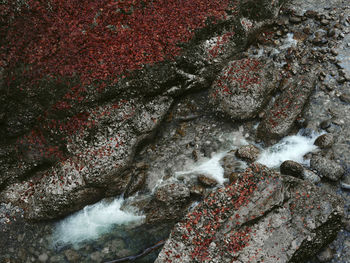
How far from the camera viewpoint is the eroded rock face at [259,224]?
6.84 m

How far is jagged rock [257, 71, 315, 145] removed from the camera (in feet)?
29.8

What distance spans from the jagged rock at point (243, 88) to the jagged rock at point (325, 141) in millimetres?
2065

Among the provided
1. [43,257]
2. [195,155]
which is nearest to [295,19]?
[195,155]

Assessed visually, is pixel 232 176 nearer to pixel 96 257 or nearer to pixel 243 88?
pixel 243 88

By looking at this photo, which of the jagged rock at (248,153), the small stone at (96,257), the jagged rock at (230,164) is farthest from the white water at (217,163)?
the small stone at (96,257)

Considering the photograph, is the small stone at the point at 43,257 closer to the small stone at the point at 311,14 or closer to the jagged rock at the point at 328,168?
the jagged rock at the point at 328,168

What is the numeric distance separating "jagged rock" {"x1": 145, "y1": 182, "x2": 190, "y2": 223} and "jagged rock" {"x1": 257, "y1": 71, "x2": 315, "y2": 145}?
317 cm

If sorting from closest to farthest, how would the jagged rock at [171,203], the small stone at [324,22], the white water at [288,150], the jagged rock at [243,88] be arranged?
1. the jagged rock at [171,203]
2. the white water at [288,150]
3. the jagged rock at [243,88]
4. the small stone at [324,22]

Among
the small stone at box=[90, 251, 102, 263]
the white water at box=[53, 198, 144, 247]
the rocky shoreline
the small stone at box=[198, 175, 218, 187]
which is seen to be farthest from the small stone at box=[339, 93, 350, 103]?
the small stone at box=[90, 251, 102, 263]

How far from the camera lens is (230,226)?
7.10 m

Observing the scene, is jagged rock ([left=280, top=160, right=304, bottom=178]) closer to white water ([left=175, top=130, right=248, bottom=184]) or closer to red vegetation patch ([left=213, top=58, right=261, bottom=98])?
white water ([left=175, top=130, right=248, bottom=184])

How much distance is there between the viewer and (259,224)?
7.09 meters

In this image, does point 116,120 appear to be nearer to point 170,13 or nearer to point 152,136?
point 152,136

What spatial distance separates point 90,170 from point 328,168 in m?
6.90
